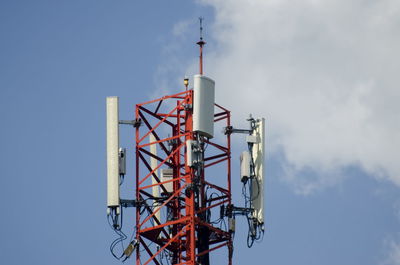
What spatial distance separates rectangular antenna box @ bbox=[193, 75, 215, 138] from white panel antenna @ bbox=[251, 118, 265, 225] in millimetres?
5005

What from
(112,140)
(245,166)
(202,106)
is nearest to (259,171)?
(245,166)

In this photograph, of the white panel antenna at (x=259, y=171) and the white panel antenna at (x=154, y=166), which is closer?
the white panel antenna at (x=259, y=171)

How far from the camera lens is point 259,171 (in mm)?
140250

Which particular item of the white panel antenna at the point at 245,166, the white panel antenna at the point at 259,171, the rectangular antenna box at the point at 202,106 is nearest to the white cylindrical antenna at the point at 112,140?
the rectangular antenna box at the point at 202,106

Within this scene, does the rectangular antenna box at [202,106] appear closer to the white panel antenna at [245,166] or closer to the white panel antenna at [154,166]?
the white panel antenna at [245,166]

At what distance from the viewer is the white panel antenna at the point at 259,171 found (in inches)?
5487

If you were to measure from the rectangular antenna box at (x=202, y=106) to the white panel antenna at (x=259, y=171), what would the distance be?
500 centimetres

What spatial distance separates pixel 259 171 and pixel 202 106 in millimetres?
6848

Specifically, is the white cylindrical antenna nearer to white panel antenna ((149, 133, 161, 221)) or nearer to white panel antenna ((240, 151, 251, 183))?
white panel antenna ((149, 133, 161, 221))

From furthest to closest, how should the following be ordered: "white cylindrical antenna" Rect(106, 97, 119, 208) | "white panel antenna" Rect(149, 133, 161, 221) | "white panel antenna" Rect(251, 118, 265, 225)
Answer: "white panel antenna" Rect(149, 133, 161, 221) → "white panel antenna" Rect(251, 118, 265, 225) → "white cylindrical antenna" Rect(106, 97, 119, 208)

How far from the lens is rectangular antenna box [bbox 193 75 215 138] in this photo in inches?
5359

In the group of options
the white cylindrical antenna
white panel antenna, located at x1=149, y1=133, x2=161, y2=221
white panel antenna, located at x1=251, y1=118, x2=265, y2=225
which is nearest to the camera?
the white cylindrical antenna

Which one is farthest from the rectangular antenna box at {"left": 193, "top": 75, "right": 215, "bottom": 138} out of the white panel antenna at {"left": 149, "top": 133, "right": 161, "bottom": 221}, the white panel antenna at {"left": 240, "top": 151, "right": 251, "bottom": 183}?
the white panel antenna at {"left": 149, "top": 133, "right": 161, "bottom": 221}

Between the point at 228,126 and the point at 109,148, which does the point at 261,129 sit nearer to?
the point at 228,126
